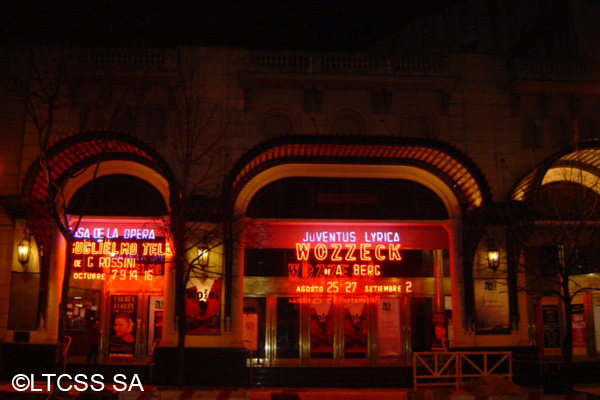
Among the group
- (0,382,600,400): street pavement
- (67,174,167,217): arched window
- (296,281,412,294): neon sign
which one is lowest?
(0,382,600,400): street pavement

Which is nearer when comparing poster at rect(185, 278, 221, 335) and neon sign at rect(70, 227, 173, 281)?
poster at rect(185, 278, 221, 335)

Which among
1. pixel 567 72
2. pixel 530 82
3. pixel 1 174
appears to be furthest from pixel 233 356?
pixel 567 72

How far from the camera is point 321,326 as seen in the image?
1908 cm

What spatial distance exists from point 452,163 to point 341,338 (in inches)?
284

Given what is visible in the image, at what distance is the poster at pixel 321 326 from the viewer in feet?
61.7

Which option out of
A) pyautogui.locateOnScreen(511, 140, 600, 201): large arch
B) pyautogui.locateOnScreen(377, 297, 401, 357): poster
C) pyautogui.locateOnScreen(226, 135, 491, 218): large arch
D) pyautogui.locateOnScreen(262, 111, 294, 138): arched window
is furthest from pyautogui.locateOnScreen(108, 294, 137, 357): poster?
pyautogui.locateOnScreen(511, 140, 600, 201): large arch

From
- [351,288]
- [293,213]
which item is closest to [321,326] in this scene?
[351,288]

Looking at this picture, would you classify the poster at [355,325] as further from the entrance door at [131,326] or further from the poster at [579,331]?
the poster at [579,331]

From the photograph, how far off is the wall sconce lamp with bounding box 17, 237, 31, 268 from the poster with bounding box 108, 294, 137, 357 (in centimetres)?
398

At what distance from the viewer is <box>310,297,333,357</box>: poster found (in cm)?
1881

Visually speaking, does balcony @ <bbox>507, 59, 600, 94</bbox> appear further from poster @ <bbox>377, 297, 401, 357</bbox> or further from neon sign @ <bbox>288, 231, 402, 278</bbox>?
poster @ <bbox>377, 297, 401, 357</bbox>

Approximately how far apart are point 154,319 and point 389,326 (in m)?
8.41

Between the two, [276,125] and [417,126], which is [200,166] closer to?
[276,125]

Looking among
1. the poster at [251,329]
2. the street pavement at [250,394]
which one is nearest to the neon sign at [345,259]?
the poster at [251,329]
